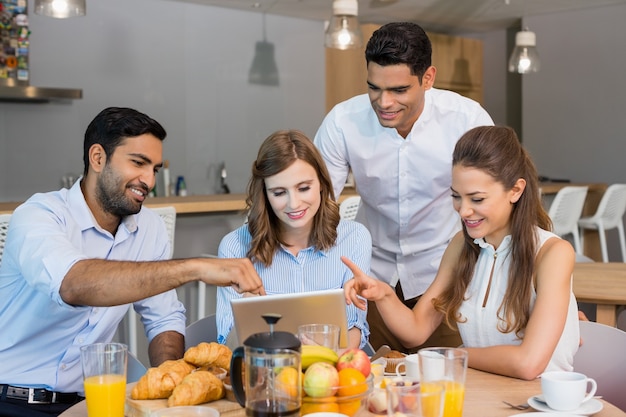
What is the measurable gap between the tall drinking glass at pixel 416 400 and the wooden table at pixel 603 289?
157 cm

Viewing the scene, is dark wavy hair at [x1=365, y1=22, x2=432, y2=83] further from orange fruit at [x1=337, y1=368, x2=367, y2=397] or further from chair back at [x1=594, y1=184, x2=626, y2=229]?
chair back at [x1=594, y1=184, x2=626, y2=229]

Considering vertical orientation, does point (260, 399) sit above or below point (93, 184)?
below

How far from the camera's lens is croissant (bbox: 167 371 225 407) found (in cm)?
147

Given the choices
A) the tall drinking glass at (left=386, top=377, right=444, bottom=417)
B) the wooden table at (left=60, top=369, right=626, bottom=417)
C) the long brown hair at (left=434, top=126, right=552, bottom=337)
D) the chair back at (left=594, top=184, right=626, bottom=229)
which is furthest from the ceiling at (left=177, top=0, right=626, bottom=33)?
the tall drinking glass at (left=386, top=377, right=444, bottom=417)

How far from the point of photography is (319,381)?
4.51 ft

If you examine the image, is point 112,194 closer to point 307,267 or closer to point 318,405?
point 307,267

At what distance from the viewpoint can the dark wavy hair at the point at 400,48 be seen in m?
2.35

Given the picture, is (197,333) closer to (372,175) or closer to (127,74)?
(372,175)

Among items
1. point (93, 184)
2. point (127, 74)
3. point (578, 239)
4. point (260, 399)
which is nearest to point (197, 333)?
point (93, 184)

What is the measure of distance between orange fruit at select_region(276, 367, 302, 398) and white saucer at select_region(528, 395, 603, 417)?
0.49 metres

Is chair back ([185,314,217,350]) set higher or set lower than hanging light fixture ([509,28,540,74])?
lower

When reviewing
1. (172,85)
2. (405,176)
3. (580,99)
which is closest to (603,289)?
(405,176)

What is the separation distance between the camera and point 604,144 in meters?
7.45

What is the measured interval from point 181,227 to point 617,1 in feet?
16.0
